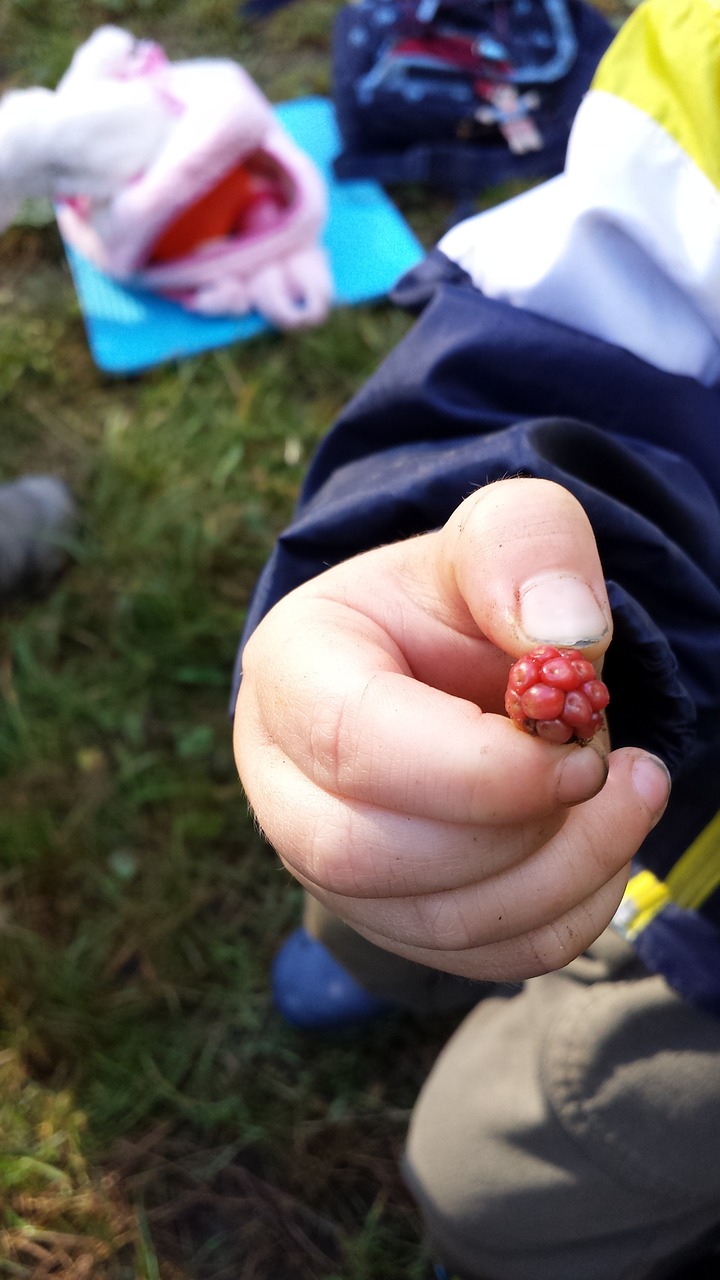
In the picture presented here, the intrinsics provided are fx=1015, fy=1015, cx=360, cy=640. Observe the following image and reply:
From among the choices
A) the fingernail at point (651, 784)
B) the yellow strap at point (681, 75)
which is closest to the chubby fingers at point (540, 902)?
the fingernail at point (651, 784)

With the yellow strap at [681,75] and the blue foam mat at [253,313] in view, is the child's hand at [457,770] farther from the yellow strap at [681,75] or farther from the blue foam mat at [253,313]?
the blue foam mat at [253,313]

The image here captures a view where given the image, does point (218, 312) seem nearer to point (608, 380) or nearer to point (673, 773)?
point (608, 380)

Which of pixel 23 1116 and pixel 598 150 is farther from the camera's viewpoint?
pixel 23 1116

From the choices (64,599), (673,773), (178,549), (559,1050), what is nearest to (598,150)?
(673,773)

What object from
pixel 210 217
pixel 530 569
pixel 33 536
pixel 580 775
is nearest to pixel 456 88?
pixel 210 217

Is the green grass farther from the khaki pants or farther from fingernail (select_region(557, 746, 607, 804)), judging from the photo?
fingernail (select_region(557, 746, 607, 804))

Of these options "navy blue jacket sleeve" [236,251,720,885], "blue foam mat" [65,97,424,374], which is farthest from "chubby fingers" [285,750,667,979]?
"blue foam mat" [65,97,424,374]

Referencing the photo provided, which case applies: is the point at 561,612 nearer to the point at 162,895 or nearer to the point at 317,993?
the point at 317,993
